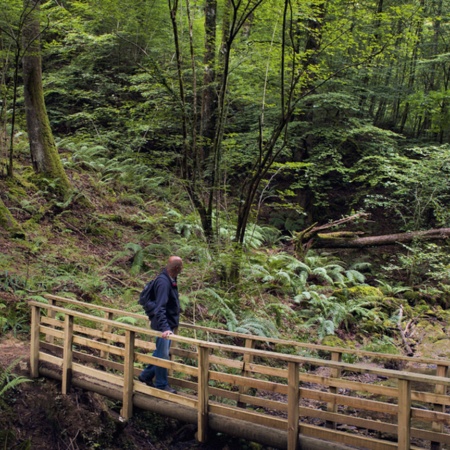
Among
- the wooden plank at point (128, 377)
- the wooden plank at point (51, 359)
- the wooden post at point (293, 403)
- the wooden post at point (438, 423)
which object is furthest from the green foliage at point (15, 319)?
the wooden post at point (438, 423)

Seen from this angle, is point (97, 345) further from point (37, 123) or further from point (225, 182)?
point (37, 123)

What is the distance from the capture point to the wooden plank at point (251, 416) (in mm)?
5053

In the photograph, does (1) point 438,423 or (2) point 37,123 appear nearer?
(1) point 438,423

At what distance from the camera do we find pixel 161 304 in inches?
213

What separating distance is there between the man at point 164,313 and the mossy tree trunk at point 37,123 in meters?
7.37

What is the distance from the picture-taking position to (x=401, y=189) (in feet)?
45.1

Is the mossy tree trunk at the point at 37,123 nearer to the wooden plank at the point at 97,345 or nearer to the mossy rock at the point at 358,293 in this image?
the wooden plank at the point at 97,345

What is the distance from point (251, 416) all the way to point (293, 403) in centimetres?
72

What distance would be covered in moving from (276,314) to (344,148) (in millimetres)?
10042

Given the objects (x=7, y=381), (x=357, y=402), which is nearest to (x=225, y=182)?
(x=7, y=381)

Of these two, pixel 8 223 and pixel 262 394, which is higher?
pixel 8 223

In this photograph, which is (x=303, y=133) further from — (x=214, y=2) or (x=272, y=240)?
(x=214, y=2)

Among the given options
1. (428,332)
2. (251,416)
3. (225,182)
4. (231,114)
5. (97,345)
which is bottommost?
(428,332)

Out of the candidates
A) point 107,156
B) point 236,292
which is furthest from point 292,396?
point 107,156
